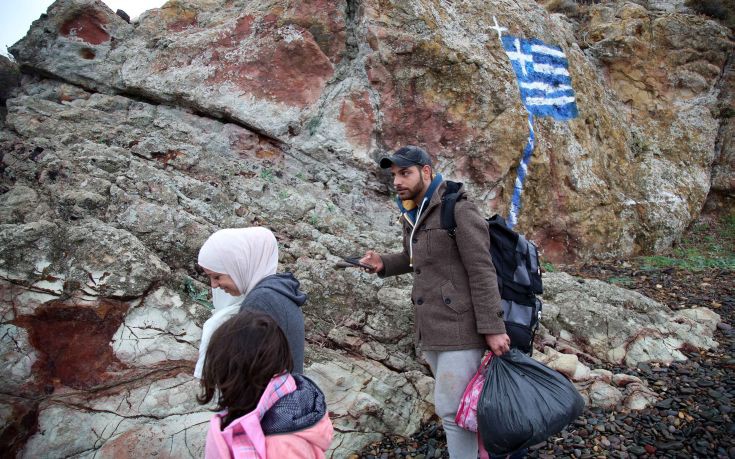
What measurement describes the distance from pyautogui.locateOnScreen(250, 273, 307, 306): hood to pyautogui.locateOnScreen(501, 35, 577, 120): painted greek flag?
547cm

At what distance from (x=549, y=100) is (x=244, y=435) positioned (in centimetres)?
679

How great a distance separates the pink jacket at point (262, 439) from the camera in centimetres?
149

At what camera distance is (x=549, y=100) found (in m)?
6.92

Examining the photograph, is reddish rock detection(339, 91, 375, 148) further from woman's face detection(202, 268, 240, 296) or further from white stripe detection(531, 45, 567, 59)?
woman's face detection(202, 268, 240, 296)

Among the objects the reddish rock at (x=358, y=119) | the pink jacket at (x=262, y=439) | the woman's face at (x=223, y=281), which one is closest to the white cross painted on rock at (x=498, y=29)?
the reddish rock at (x=358, y=119)

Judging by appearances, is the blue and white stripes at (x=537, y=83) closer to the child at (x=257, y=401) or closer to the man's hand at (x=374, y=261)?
the man's hand at (x=374, y=261)

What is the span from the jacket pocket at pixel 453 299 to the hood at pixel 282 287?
78cm

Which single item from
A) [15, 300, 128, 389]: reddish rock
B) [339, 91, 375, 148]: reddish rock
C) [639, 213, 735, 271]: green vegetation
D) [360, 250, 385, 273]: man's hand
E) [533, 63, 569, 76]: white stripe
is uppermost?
[533, 63, 569, 76]: white stripe

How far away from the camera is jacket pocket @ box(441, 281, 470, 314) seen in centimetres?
243

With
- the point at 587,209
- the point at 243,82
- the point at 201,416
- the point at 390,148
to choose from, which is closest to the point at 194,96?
the point at 243,82

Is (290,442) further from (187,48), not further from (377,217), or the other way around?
(187,48)

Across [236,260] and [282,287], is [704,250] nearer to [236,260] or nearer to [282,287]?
[282,287]

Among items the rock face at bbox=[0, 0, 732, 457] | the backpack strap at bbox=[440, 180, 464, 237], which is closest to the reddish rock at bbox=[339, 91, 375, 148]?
the rock face at bbox=[0, 0, 732, 457]

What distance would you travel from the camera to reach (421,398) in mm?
3305
